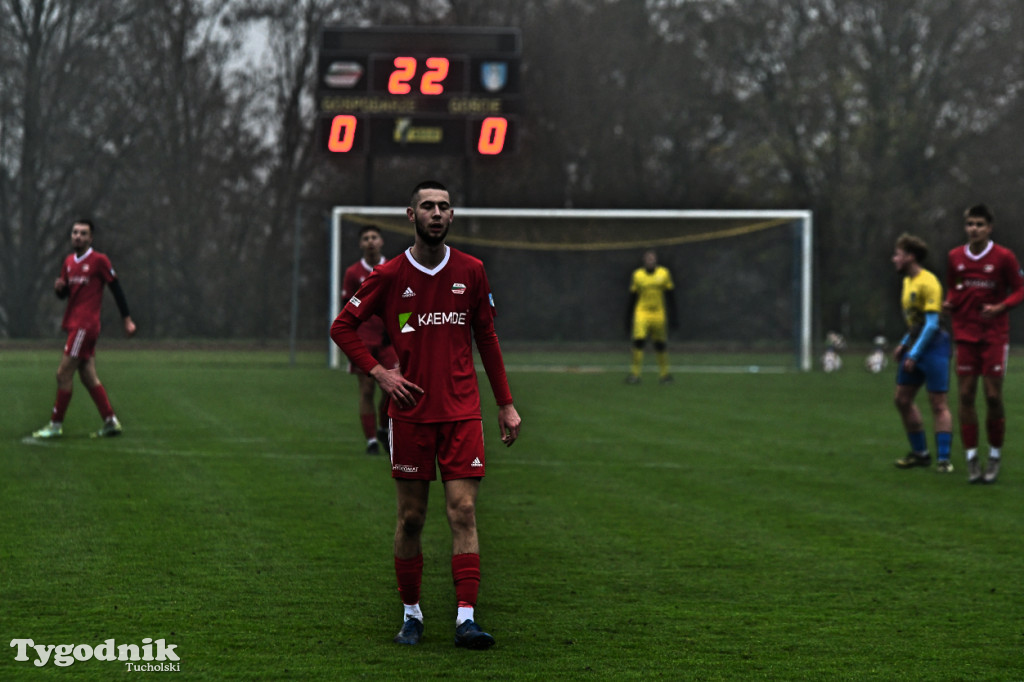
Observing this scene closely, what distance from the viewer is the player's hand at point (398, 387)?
16.8ft

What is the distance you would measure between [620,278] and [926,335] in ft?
91.3

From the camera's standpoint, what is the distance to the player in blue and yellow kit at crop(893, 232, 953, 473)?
10.3 m

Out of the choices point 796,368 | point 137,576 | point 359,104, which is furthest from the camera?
point 796,368

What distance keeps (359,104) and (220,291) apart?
16530 mm

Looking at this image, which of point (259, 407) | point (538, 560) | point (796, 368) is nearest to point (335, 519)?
point (538, 560)

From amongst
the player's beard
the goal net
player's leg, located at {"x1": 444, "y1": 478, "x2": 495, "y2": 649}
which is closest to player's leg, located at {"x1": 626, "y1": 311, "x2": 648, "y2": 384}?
the goal net

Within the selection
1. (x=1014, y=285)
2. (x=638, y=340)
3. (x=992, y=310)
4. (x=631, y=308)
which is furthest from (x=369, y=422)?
(x=631, y=308)

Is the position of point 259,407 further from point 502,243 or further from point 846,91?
point 846,91

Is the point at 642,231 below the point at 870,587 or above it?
above

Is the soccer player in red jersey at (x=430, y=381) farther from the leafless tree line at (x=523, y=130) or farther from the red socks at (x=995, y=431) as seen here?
the leafless tree line at (x=523, y=130)

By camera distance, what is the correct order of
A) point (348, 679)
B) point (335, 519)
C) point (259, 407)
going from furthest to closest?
point (259, 407), point (335, 519), point (348, 679)

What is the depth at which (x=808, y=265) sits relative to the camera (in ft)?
89.4

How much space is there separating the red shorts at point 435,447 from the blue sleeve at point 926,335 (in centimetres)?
601

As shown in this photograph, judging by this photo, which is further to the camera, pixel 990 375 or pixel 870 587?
pixel 990 375
